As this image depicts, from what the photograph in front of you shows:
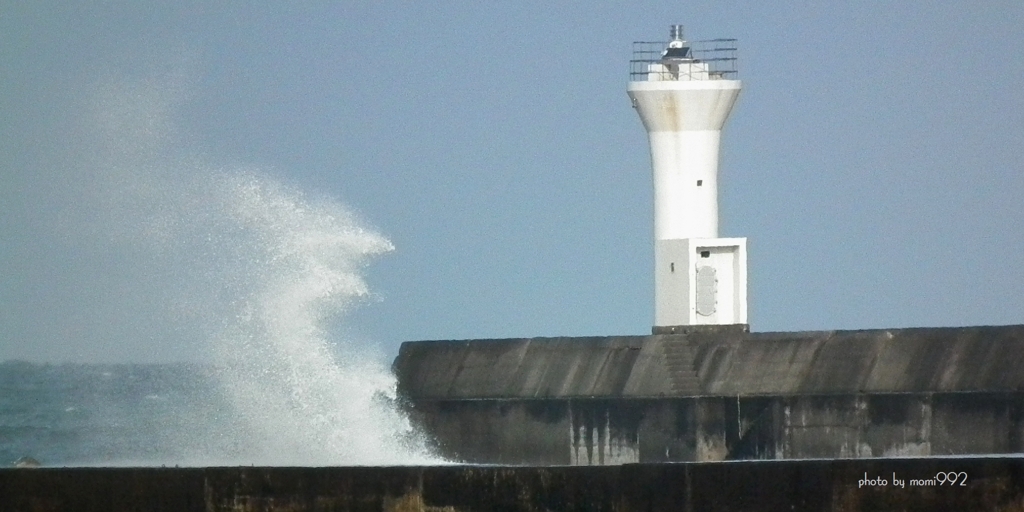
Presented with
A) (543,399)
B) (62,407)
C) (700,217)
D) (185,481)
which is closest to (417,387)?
(543,399)

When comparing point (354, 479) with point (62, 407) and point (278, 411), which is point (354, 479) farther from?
point (62, 407)

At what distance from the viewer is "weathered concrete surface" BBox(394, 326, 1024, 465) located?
842 inches

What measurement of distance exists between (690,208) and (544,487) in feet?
35.8

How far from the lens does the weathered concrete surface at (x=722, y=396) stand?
21.4m

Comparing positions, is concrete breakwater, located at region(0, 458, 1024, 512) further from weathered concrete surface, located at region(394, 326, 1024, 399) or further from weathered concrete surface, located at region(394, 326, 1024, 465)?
weathered concrete surface, located at region(394, 326, 1024, 399)

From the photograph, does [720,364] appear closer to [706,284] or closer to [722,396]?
[722,396]

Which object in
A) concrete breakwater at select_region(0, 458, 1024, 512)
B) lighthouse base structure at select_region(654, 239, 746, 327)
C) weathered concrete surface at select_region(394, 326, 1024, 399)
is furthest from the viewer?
lighthouse base structure at select_region(654, 239, 746, 327)

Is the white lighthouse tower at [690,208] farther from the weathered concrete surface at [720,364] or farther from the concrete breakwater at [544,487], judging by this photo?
the concrete breakwater at [544,487]

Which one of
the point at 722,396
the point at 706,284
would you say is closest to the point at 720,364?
the point at 722,396

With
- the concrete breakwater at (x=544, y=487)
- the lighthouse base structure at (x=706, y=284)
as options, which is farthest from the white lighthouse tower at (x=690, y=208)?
the concrete breakwater at (x=544, y=487)

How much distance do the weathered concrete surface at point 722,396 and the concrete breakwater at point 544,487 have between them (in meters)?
6.83

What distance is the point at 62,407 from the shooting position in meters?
45.3

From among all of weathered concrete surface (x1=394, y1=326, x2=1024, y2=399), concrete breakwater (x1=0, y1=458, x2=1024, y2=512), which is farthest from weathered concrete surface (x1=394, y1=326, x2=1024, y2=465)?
concrete breakwater (x1=0, y1=458, x2=1024, y2=512)

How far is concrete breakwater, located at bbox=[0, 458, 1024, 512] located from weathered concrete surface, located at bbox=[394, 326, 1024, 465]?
22.4 feet
